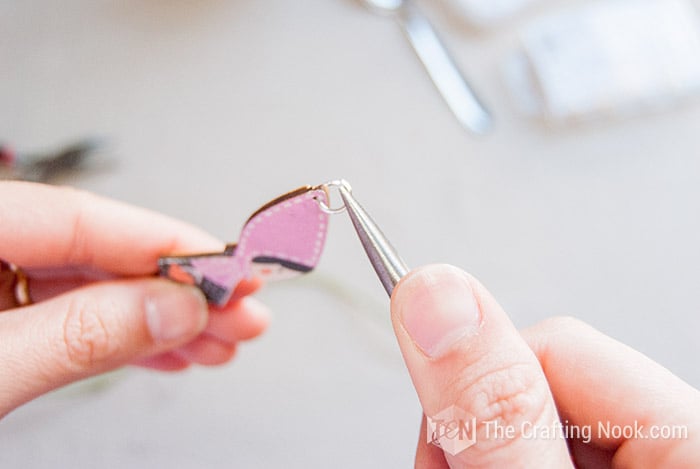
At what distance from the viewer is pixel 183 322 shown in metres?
0.55

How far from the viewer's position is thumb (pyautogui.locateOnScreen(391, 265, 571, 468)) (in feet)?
1.14

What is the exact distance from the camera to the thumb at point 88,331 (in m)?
0.47

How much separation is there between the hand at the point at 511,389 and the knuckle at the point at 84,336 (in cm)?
26

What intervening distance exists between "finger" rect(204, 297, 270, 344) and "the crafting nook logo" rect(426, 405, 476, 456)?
0.31 metres

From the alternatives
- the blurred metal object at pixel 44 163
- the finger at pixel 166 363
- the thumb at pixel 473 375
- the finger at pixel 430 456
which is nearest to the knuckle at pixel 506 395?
the thumb at pixel 473 375

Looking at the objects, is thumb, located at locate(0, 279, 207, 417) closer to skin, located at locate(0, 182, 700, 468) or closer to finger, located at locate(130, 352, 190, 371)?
skin, located at locate(0, 182, 700, 468)

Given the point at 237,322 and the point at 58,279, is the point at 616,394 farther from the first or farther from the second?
the point at 58,279

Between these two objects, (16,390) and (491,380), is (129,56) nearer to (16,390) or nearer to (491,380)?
(16,390)

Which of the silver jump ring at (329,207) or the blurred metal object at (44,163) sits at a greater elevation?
the blurred metal object at (44,163)

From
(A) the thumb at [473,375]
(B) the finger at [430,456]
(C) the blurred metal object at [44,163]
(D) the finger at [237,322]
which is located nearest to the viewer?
(A) the thumb at [473,375]

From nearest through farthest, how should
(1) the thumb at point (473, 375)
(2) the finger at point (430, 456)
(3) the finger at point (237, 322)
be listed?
(1) the thumb at point (473, 375)
(2) the finger at point (430, 456)
(3) the finger at point (237, 322)

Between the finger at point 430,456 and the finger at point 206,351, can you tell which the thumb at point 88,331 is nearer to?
the finger at point 206,351

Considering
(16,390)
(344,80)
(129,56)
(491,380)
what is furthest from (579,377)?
(129,56)

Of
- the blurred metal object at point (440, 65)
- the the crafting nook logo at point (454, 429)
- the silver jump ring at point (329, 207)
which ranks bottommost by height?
the the crafting nook logo at point (454, 429)
